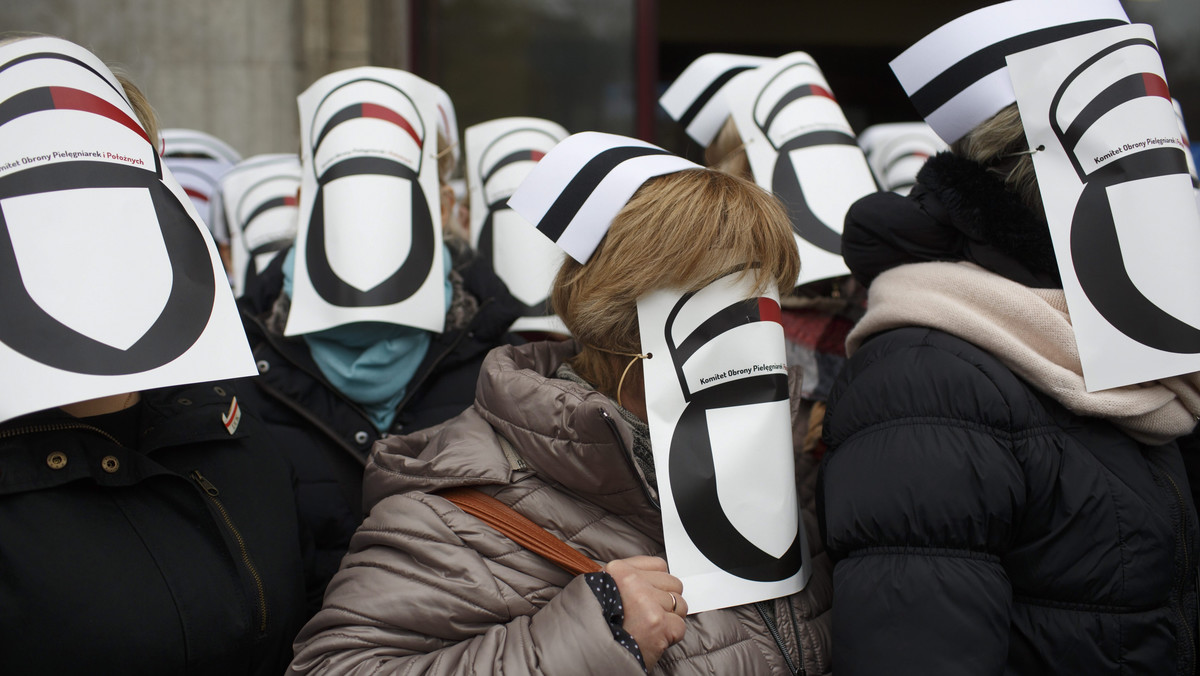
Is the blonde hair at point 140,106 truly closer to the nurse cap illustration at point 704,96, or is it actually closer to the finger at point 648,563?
the finger at point 648,563

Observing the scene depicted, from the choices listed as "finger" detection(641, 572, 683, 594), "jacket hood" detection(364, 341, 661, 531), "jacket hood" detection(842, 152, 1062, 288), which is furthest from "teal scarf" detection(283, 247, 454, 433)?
"jacket hood" detection(842, 152, 1062, 288)

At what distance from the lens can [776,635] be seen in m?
1.55

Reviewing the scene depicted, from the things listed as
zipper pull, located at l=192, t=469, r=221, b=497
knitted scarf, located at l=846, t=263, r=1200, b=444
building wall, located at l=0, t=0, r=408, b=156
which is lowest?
zipper pull, located at l=192, t=469, r=221, b=497

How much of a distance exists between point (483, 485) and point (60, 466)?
646 mm

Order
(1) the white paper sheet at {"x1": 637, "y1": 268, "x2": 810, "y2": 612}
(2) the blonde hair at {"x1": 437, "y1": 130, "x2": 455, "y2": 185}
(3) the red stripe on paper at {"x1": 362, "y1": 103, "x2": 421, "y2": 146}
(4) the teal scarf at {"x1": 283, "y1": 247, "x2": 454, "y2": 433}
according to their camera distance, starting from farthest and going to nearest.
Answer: (2) the blonde hair at {"x1": 437, "y1": 130, "x2": 455, "y2": 185} < (3) the red stripe on paper at {"x1": 362, "y1": 103, "x2": 421, "y2": 146} < (4) the teal scarf at {"x1": 283, "y1": 247, "x2": 454, "y2": 433} < (1) the white paper sheet at {"x1": 637, "y1": 268, "x2": 810, "y2": 612}

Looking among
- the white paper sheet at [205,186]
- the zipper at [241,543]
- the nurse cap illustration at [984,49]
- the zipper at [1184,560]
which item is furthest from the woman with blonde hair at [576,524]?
the white paper sheet at [205,186]

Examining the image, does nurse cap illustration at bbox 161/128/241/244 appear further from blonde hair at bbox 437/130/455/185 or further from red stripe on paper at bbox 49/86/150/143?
red stripe on paper at bbox 49/86/150/143

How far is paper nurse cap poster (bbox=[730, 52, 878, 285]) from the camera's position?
2.49 meters

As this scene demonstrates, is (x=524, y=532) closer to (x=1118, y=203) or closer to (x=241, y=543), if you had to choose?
(x=241, y=543)

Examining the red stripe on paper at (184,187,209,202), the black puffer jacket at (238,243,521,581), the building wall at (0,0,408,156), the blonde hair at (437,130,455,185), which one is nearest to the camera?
the black puffer jacket at (238,243,521,581)

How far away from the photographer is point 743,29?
8.66 metres

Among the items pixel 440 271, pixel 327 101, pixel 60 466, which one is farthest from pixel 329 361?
pixel 60 466

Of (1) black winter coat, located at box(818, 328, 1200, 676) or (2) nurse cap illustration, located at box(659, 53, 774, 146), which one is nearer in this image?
(1) black winter coat, located at box(818, 328, 1200, 676)

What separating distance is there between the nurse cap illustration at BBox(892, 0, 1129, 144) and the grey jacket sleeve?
1.05m
